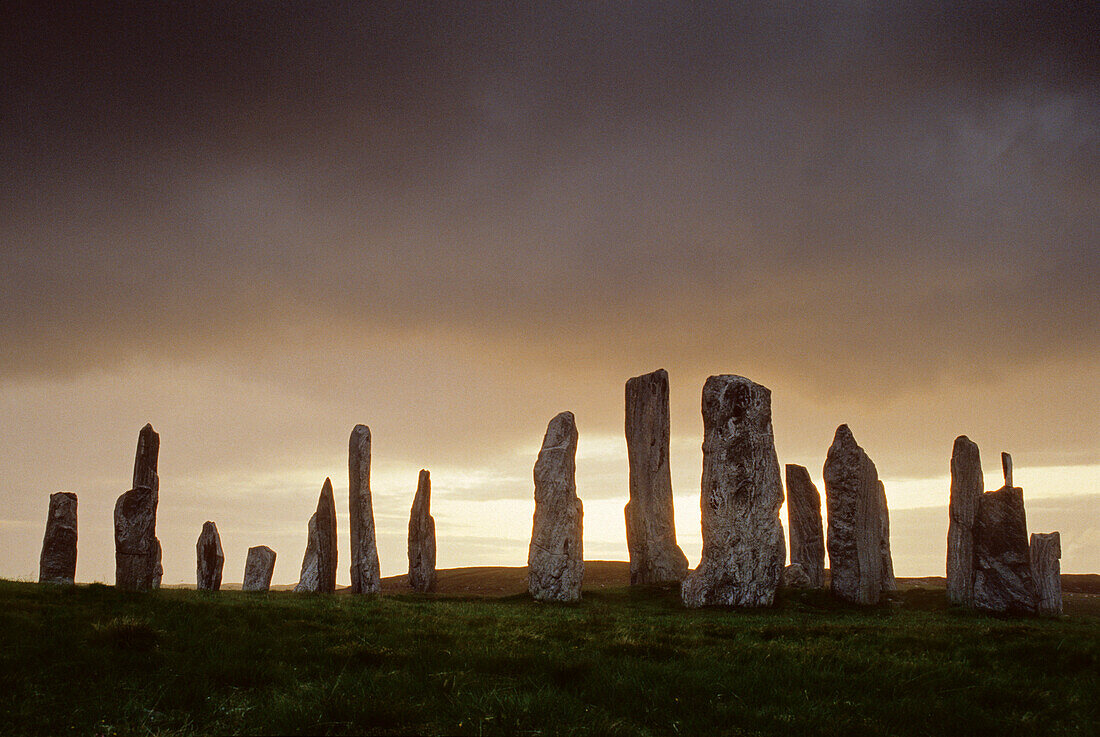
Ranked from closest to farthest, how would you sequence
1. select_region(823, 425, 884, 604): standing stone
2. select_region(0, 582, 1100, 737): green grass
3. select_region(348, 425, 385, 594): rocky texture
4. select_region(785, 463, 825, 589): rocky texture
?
select_region(0, 582, 1100, 737): green grass
select_region(823, 425, 884, 604): standing stone
select_region(348, 425, 385, 594): rocky texture
select_region(785, 463, 825, 589): rocky texture

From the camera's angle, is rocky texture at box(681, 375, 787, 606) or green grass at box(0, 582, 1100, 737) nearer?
green grass at box(0, 582, 1100, 737)

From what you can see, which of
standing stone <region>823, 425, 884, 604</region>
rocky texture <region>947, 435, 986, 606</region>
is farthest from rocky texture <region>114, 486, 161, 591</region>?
rocky texture <region>947, 435, 986, 606</region>

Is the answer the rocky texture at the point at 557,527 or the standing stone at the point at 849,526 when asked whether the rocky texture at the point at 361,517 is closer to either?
the rocky texture at the point at 557,527

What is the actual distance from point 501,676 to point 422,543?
23199 mm

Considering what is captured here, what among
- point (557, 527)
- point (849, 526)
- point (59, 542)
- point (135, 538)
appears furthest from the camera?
point (59, 542)

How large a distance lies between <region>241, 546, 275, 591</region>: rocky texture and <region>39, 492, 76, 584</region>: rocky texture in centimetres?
672

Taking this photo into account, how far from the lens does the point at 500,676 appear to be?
10500mm

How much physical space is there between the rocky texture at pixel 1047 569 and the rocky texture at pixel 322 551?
2376 centimetres

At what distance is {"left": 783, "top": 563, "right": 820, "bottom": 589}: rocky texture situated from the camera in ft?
107

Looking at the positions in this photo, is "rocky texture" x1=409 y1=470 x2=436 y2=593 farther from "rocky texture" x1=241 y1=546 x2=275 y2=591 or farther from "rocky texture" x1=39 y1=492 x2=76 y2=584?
"rocky texture" x1=39 y1=492 x2=76 y2=584

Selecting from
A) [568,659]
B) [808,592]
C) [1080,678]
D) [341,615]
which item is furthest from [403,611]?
[808,592]

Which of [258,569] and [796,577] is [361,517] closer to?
[258,569]

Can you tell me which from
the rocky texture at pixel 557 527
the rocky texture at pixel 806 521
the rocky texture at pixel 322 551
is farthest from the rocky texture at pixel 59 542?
the rocky texture at pixel 806 521

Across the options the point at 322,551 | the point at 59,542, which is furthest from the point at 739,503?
the point at 59,542
